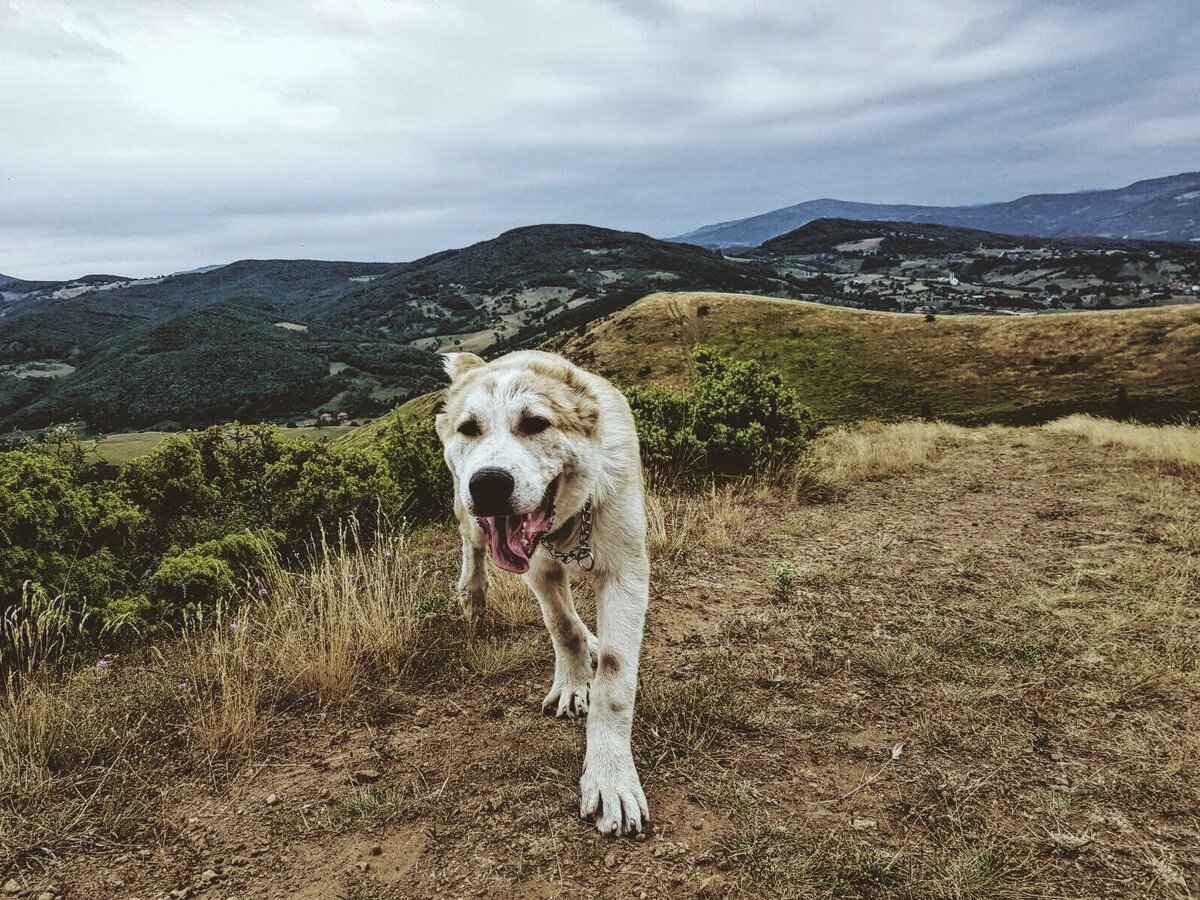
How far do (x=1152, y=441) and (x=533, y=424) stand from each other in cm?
1436

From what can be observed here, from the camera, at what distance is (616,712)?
10.2ft

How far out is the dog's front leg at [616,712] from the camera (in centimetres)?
289

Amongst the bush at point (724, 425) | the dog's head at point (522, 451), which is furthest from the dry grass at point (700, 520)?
the dog's head at point (522, 451)

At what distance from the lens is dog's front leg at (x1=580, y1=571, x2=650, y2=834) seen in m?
2.89

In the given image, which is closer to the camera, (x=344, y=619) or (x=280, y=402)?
(x=344, y=619)

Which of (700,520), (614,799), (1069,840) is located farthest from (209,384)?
(1069,840)

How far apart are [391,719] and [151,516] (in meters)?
5.14

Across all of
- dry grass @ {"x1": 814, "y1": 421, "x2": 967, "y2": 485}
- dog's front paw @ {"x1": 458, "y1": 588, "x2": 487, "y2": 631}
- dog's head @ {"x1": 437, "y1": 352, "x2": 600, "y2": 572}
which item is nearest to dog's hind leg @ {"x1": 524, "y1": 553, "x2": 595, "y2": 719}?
dog's head @ {"x1": 437, "y1": 352, "x2": 600, "y2": 572}

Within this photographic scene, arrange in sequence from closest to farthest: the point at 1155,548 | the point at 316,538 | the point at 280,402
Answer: the point at 1155,548 < the point at 316,538 < the point at 280,402

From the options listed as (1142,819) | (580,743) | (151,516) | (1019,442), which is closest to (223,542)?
(151,516)

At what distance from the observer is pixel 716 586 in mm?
5695

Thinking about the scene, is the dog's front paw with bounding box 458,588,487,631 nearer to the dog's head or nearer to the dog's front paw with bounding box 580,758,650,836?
A: the dog's head

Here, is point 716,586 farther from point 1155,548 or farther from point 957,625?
point 1155,548

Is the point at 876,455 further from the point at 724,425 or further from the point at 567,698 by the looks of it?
the point at 567,698
